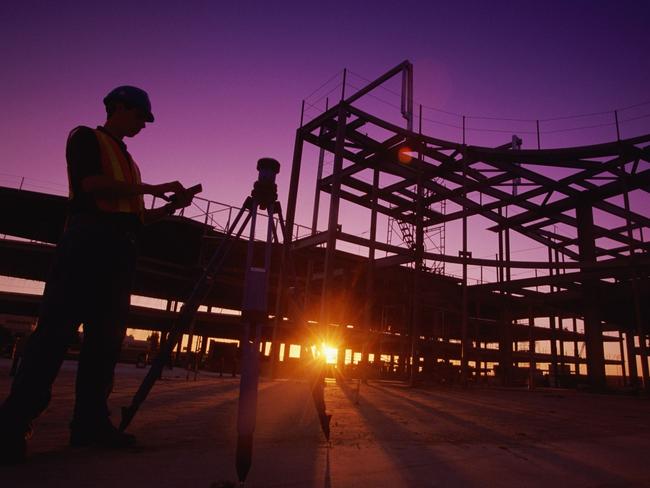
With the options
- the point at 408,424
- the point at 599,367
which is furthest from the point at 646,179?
the point at 408,424

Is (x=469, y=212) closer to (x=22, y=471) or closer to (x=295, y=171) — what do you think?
(x=295, y=171)

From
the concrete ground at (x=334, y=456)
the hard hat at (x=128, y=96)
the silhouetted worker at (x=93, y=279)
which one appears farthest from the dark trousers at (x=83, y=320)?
the hard hat at (x=128, y=96)

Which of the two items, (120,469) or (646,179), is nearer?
(120,469)

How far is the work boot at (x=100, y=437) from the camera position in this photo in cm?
218

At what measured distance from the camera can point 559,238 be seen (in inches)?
719

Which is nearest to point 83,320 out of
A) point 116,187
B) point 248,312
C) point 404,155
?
point 116,187

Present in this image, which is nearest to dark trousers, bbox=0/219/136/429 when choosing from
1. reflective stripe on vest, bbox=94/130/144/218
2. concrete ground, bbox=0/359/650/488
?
reflective stripe on vest, bbox=94/130/144/218

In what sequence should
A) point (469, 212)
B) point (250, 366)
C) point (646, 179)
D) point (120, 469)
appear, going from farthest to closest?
point (469, 212)
point (646, 179)
point (120, 469)
point (250, 366)

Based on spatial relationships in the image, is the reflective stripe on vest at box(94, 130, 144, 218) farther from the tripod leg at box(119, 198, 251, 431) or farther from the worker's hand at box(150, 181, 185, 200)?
the tripod leg at box(119, 198, 251, 431)

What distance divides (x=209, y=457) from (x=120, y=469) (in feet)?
1.48

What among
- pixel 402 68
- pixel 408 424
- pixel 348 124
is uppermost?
pixel 402 68

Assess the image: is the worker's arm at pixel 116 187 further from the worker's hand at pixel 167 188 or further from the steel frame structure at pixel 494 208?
the steel frame structure at pixel 494 208

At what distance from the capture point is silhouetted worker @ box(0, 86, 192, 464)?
1.96 meters

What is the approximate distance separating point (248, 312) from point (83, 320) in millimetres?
1173
